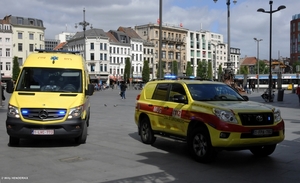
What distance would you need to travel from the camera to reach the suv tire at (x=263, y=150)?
8.75 m

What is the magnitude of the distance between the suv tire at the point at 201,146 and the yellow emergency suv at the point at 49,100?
10.2 feet

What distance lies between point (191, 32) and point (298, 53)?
1422 inches

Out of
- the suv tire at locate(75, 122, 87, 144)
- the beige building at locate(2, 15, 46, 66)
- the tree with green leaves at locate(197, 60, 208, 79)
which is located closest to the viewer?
the suv tire at locate(75, 122, 87, 144)

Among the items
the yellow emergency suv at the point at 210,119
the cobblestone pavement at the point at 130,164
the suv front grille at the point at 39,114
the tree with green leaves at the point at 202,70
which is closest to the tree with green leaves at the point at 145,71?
the tree with green leaves at the point at 202,70

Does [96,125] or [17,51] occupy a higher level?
[17,51]

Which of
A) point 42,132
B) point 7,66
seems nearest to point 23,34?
point 7,66

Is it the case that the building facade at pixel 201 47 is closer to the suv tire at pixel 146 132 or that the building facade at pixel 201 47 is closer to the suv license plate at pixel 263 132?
the suv tire at pixel 146 132

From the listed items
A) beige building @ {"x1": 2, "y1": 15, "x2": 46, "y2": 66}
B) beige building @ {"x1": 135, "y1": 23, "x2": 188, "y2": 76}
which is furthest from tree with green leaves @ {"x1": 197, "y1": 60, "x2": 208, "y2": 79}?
beige building @ {"x1": 2, "y1": 15, "x2": 46, "y2": 66}

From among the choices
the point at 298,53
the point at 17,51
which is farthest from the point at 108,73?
the point at 298,53

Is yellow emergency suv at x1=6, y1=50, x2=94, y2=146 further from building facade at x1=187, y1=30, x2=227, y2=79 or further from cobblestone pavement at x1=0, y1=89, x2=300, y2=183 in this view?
building facade at x1=187, y1=30, x2=227, y2=79

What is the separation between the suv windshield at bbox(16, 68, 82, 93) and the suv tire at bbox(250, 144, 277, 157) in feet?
A: 16.7

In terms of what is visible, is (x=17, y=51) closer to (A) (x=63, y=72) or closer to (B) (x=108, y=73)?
(B) (x=108, y=73)

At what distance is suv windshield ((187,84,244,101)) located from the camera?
8943 millimetres

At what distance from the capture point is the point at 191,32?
126 metres
